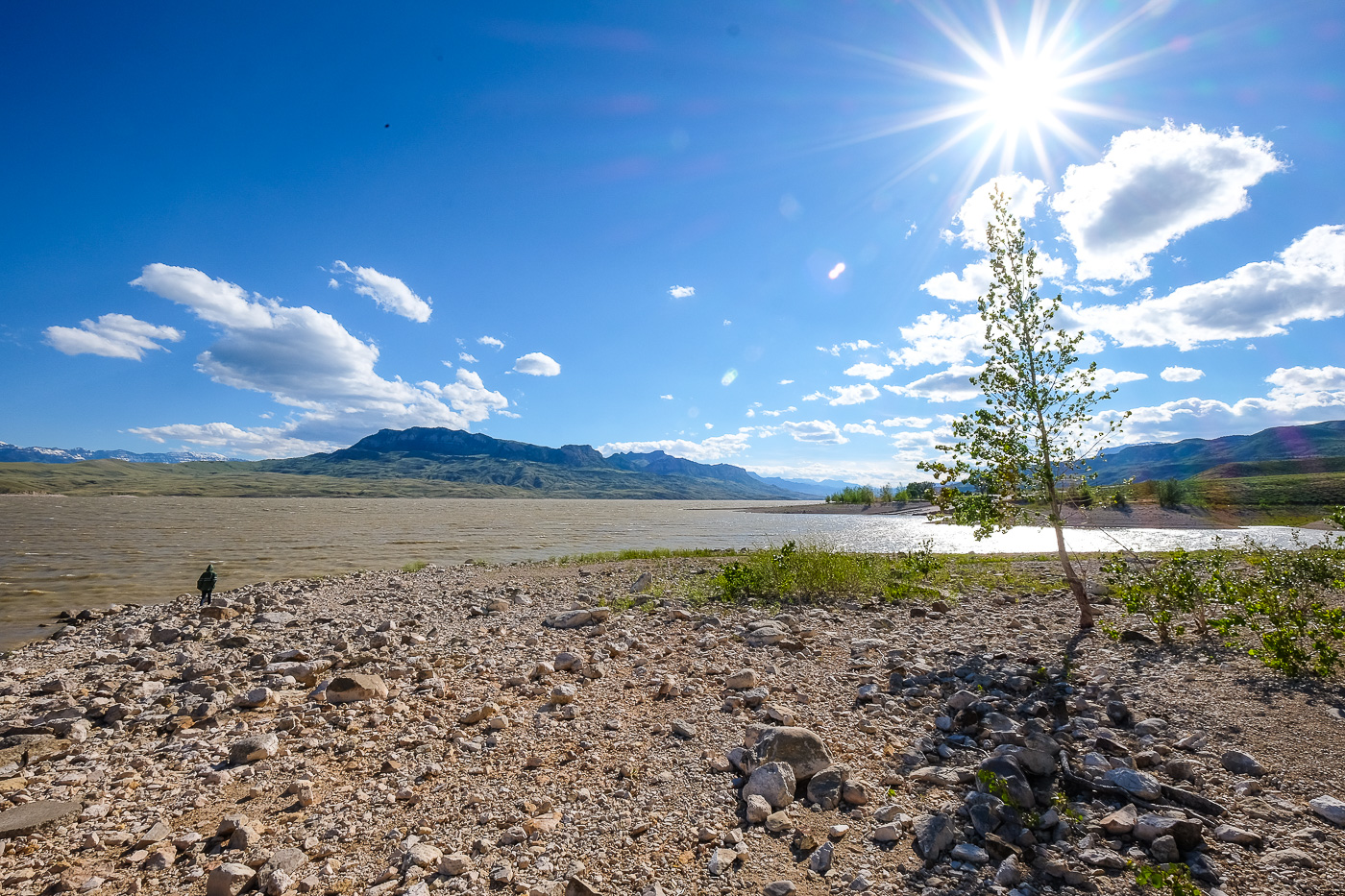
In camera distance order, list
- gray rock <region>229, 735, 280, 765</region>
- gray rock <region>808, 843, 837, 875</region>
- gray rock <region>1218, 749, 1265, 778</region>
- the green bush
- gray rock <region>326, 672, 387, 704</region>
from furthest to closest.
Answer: gray rock <region>326, 672, 387, 704</region> → the green bush → gray rock <region>229, 735, 280, 765</region> → gray rock <region>1218, 749, 1265, 778</region> → gray rock <region>808, 843, 837, 875</region>

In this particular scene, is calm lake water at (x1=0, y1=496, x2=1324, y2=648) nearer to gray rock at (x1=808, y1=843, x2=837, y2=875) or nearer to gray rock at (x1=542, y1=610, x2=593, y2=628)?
gray rock at (x1=808, y1=843, x2=837, y2=875)

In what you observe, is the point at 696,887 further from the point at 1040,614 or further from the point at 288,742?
the point at 1040,614

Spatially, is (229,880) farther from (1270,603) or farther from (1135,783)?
(1270,603)

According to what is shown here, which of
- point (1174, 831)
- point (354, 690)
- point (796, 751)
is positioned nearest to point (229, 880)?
point (354, 690)

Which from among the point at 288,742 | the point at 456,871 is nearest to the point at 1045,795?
the point at 456,871

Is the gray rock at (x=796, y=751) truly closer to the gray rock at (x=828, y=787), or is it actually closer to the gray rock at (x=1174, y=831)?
the gray rock at (x=828, y=787)

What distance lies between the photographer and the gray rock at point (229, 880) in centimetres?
420

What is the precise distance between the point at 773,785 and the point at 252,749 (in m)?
6.01

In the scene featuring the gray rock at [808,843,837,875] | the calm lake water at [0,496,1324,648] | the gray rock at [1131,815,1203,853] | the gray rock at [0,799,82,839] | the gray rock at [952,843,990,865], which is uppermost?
the gray rock at [1131,815,1203,853]

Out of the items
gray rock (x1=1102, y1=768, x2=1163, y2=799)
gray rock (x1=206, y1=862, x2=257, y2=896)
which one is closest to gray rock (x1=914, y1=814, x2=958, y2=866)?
gray rock (x1=1102, y1=768, x2=1163, y2=799)

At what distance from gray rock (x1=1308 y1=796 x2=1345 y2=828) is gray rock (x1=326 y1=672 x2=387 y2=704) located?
33.8ft

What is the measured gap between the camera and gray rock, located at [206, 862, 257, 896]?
13.8 ft

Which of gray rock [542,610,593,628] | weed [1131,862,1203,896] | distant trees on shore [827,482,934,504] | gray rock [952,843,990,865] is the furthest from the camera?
distant trees on shore [827,482,934,504]

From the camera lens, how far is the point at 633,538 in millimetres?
42031
